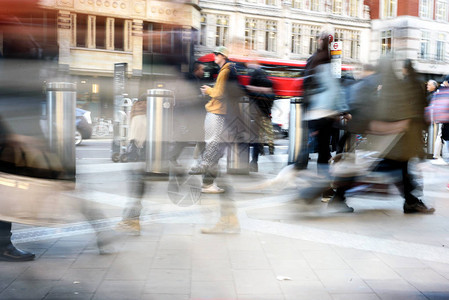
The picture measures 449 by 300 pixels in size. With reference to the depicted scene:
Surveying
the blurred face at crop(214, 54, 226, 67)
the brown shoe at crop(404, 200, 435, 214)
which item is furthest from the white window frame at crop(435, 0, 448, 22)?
the brown shoe at crop(404, 200, 435, 214)

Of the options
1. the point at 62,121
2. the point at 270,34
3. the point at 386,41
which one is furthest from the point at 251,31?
the point at 62,121

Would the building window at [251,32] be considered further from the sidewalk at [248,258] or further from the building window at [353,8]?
the sidewalk at [248,258]

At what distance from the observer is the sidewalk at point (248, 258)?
10.8 ft

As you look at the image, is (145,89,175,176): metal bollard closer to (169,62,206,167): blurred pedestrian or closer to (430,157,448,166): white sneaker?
(169,62,206,167): blurred pedestrian

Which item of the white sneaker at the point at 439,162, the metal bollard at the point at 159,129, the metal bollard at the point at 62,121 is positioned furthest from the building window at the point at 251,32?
the white sneaker at the point at 439,162

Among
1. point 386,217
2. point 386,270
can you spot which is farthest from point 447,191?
point 386,270

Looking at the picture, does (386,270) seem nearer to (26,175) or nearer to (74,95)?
(26,175)

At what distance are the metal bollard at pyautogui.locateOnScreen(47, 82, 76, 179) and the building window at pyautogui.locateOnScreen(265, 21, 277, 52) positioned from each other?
158 centimetres

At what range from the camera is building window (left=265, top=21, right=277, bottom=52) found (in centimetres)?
349

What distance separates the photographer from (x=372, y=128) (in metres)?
3.83

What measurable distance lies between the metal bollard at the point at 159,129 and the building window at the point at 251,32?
1728 mm

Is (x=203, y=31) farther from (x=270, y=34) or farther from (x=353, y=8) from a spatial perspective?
(x=353, y=8)

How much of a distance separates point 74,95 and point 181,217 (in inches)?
64.8

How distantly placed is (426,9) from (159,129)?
323 centimetres
